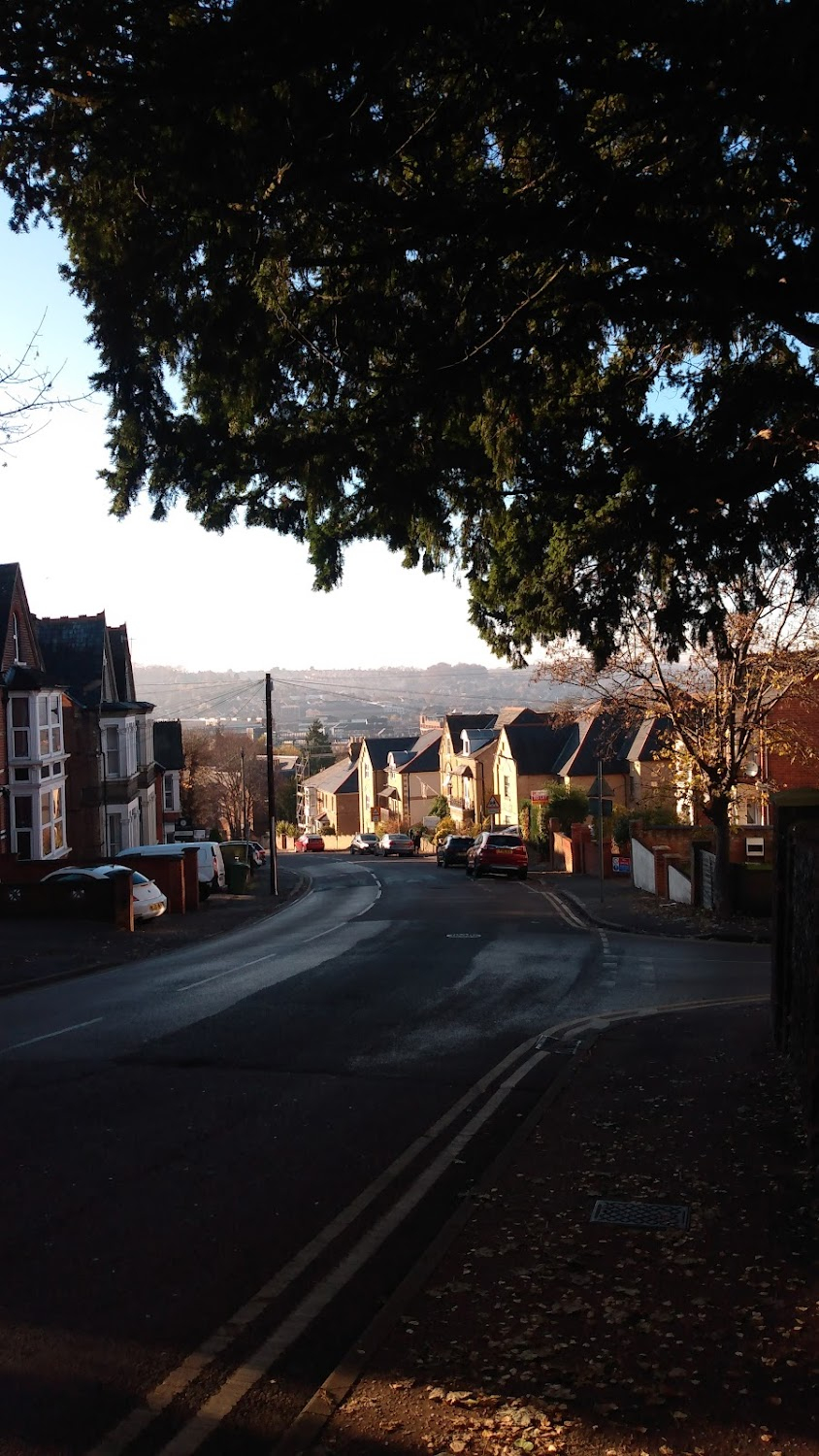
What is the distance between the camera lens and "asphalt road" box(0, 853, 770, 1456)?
16.6 feet

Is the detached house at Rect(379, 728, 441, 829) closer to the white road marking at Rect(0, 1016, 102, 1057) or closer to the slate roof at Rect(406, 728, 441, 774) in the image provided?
the slate roof at Rect(406, 728, 441, 774)

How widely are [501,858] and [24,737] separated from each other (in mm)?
18166

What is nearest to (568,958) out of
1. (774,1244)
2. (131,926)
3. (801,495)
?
(131,926)

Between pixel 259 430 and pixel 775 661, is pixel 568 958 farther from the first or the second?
pixel 259 430

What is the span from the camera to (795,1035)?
950 centimetres

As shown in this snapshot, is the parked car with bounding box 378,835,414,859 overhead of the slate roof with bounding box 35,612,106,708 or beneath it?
beneath

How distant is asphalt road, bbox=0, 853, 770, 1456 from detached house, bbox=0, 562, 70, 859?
20.2 metres

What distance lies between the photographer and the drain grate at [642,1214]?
6.79 m

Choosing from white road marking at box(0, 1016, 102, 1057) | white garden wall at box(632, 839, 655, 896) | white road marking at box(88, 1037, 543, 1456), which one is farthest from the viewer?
white garden wall at box(632, 839, 655, 896)

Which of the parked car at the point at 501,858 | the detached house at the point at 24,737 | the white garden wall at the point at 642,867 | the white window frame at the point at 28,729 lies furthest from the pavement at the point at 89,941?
the white garden wall at the point at 642,867

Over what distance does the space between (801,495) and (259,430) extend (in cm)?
459

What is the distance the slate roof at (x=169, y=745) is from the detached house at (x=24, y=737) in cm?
2483

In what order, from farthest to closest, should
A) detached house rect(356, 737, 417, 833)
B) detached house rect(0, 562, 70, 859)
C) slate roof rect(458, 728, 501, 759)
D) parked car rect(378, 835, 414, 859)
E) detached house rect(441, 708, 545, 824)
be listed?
detached house rect(356, 737, 417, 833)
slate roof rect(458, 728, 501, 759)
detached house rect(441, 708, 545, 824)
parked car rect(378, 835, 414, 859)
detached house rect(0, 562, 70, 859)

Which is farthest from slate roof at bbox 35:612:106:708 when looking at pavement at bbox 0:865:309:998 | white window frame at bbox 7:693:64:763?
pavement at bbox 0:865:309:998
